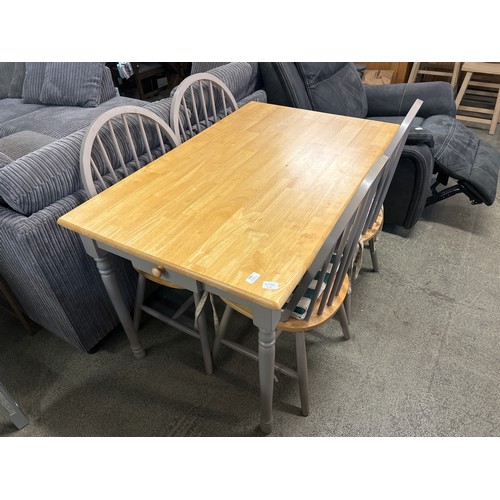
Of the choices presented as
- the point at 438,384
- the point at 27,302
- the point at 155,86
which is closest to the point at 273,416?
the point at 438,384

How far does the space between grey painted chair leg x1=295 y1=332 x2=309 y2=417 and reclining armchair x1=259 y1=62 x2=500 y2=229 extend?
1.16 metres

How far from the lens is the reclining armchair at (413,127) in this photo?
190cm

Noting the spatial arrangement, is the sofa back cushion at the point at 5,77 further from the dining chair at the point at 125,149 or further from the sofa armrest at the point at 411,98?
the sofa armrest at the point at 411,98

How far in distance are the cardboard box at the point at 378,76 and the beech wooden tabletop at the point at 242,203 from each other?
7.13 ft

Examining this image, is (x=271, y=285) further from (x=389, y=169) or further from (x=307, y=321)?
(x=389, y=169)

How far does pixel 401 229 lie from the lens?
2180 millimetres

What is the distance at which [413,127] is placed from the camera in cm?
215

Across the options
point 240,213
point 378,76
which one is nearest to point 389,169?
point 240,213

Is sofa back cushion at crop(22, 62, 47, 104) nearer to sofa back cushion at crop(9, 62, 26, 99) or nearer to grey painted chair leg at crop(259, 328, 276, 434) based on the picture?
sofa back cushion at crop(9, 62, 26, 99)

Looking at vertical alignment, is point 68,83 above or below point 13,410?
above

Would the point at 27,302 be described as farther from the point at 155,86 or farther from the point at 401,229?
the point at 155,86

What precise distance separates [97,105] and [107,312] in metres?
1.88

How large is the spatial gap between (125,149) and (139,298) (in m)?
0.60

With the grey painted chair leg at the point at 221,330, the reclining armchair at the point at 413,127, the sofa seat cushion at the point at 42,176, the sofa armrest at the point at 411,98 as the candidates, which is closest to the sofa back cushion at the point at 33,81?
the reclining armchair at the point at 413,127
